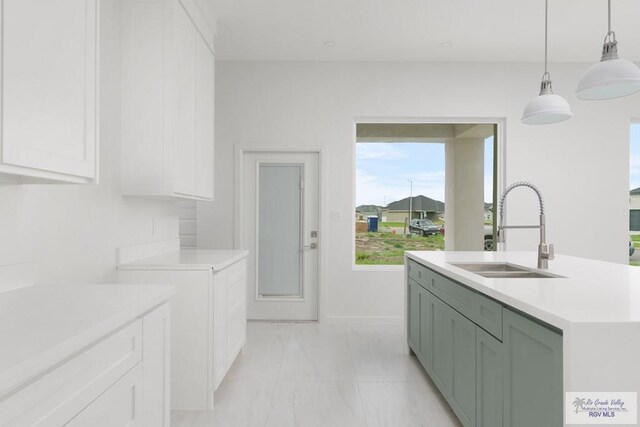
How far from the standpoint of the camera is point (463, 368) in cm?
206

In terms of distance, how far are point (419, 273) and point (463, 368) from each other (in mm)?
1036

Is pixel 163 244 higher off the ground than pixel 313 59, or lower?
lower

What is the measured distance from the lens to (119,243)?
2.45m

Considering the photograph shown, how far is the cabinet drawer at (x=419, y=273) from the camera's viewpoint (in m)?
2.81

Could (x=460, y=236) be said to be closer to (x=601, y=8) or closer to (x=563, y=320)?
(x=601, y=8)

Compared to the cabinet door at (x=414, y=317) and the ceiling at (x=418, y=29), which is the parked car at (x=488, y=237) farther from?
the cabinet door at (x=414, y=317)

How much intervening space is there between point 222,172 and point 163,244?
1467 millimetres

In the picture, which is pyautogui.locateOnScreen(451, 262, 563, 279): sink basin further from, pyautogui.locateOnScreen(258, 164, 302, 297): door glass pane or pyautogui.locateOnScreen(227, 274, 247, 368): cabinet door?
pyautogui.locateOnScreen(258, 164, 302, 297): door glass pane

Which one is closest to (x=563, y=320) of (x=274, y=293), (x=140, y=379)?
(x=140, y=379)

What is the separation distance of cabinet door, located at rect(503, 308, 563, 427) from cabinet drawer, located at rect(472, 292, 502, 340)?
50 mm

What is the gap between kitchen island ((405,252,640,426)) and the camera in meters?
1.15

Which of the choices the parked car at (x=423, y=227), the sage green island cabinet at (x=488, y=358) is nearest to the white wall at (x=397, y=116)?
the parked car at (x=423, y=227)

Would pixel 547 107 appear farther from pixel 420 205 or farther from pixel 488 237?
pixel 488 237

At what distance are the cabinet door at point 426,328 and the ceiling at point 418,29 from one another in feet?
7.44
